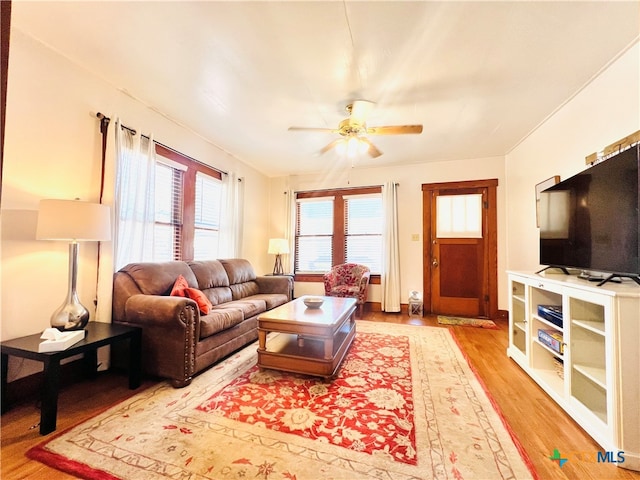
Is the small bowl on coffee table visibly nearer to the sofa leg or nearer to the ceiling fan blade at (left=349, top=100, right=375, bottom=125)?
the sofa leg

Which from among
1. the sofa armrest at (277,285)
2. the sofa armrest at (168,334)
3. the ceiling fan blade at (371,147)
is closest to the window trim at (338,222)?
the sofa armrest at (277,285)

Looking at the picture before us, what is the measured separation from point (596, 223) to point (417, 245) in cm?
287

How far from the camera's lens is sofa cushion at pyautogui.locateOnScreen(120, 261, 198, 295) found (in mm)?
2504

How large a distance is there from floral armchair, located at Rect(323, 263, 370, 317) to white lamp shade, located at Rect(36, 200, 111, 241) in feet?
10.3

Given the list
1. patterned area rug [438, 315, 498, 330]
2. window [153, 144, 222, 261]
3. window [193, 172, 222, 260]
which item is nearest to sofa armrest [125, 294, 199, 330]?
window [153, 144, 222, 261]

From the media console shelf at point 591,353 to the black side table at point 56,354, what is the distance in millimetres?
3139

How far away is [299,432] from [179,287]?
1.73 m

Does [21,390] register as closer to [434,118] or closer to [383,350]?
[383,350]

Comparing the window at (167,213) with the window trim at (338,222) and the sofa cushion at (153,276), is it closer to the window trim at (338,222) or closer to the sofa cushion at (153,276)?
the sofa cushion at (153,276)

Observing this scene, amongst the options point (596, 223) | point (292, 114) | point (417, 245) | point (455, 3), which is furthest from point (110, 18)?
point (417, 245)

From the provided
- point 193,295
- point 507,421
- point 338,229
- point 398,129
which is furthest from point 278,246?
point 507,421

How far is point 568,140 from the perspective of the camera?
2713 mm

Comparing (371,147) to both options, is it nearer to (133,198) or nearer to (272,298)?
(272,298)

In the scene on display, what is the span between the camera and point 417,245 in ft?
15.6
